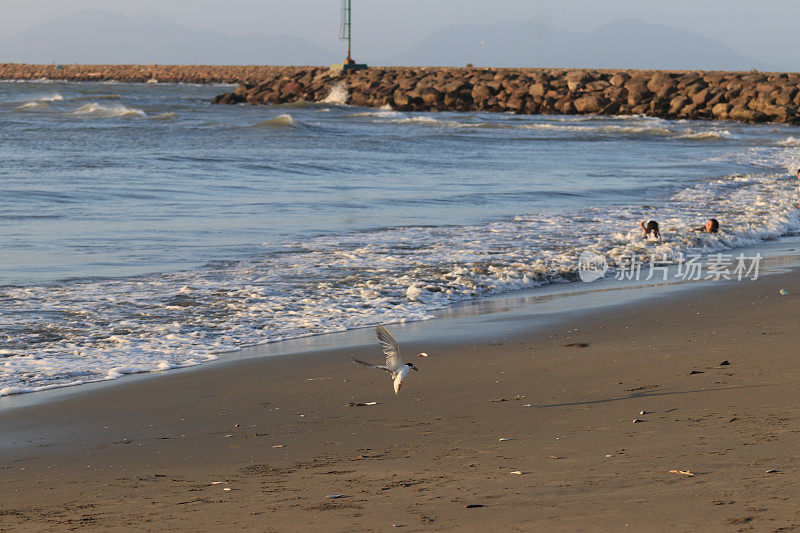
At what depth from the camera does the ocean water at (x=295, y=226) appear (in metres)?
6.83

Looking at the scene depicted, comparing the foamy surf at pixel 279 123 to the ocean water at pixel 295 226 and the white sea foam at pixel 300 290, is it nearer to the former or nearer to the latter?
the ocean water at pixel 295 226

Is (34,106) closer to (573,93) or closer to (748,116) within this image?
(573,93)

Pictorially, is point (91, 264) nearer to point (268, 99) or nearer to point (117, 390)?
point (117, 390)

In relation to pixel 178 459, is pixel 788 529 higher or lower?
higher

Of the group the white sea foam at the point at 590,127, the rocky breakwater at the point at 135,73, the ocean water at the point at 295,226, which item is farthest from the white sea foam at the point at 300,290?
the rocky breakwater at the point at 135,73

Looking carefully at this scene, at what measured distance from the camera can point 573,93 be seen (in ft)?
151

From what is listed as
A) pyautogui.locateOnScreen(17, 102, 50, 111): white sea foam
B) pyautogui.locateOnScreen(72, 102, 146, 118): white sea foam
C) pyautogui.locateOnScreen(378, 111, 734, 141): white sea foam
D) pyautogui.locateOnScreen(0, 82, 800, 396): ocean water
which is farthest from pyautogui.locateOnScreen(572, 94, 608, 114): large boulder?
pyautogui.locateOnScreen(17, 102, 50, 111): white sea foam

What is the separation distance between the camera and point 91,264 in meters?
8.88

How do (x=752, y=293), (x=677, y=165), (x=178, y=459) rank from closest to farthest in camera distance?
(x=178, y=459) < (x=752, y=293) < (x=677, y=165)

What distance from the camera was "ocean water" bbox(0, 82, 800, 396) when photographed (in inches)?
269

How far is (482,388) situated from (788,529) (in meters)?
2.38

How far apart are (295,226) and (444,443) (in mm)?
8070

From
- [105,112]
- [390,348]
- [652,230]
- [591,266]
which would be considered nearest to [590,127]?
[105,112]

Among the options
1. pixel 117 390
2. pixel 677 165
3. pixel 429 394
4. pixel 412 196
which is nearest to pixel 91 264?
pixel 117 390
